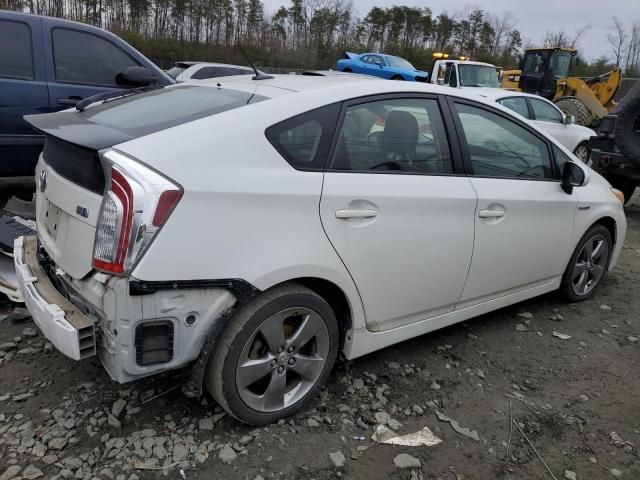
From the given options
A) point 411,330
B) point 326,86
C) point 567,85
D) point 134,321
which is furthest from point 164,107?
point 567,85

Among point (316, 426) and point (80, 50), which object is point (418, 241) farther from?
point (80, 50)

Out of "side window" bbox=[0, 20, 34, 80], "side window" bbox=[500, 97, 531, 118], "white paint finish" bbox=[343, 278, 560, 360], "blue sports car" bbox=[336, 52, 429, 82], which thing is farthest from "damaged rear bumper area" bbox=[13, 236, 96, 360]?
"blue sports car" bbox=[336, 52, 429, 82]

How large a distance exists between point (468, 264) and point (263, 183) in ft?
4.70

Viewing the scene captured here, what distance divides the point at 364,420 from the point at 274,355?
605 mm

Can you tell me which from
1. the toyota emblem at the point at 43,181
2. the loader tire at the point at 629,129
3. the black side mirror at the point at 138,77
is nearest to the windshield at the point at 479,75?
the loader tire at the point at 629,129

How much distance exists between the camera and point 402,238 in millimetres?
2756

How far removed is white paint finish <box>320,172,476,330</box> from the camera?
2545mm

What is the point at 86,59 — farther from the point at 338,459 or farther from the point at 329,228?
the point at 338,459

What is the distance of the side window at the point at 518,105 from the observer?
10048 mm

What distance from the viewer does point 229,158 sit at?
7.41ft

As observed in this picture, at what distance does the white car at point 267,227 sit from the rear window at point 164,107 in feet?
0.05

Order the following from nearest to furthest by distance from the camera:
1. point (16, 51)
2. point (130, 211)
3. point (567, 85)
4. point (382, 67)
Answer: point (130, 211) → point (16, 51) → point (567, 85) → point (382, 67)

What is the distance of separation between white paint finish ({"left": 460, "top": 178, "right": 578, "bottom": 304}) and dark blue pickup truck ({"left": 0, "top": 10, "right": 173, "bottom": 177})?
132 inches

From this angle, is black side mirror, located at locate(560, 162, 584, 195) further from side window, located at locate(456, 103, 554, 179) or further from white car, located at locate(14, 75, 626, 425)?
white car, located at locate(14, 75, 626, 425)
